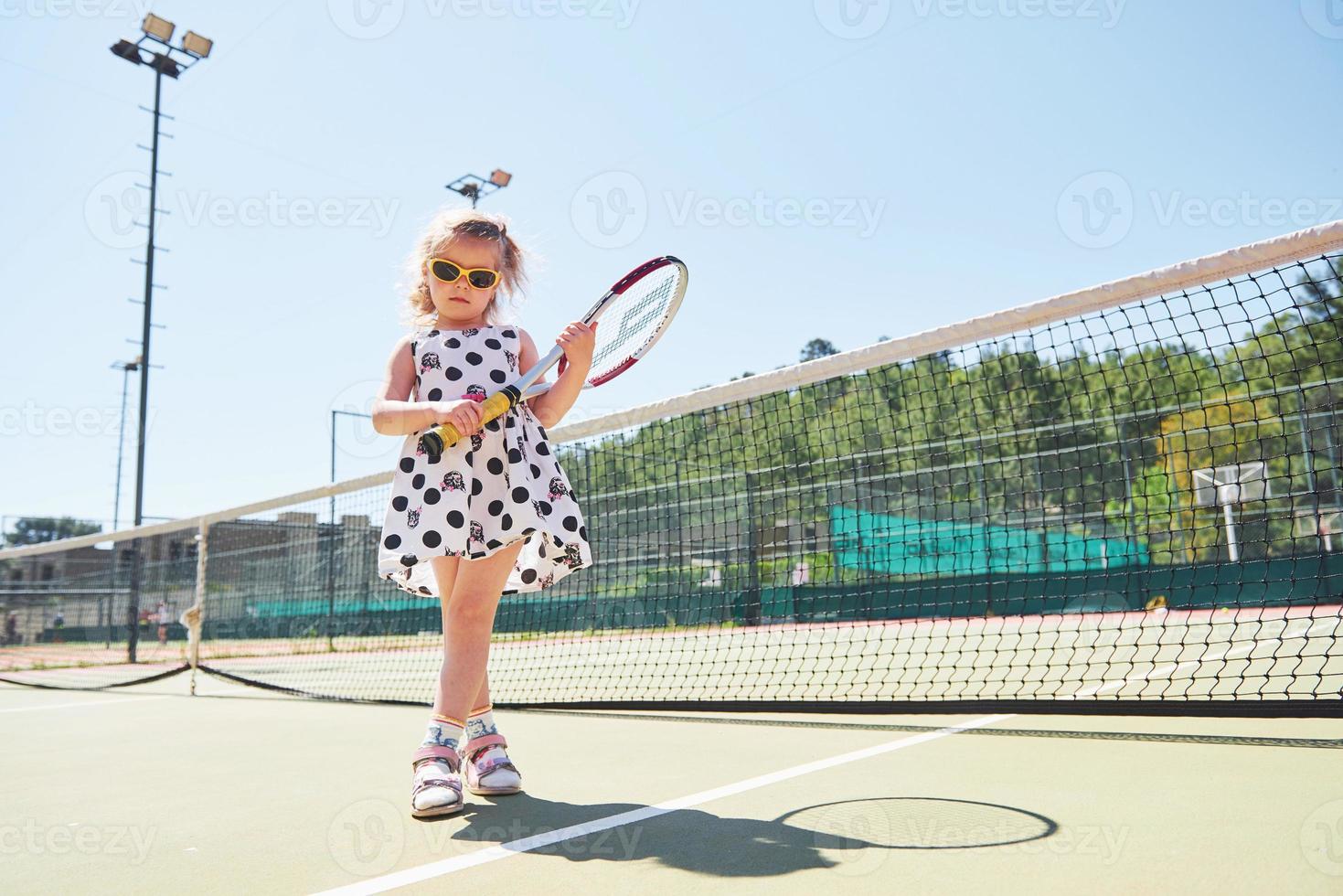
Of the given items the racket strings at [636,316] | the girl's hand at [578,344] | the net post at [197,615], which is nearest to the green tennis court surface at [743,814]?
the girl's hand at [578,344]

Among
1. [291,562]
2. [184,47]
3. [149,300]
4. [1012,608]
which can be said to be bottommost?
[1012,608]

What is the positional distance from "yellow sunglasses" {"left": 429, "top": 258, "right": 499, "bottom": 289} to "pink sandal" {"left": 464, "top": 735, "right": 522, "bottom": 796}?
1.19 m

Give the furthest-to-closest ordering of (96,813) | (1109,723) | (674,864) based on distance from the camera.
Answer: (1109,723)
(96,813)
(674,864)

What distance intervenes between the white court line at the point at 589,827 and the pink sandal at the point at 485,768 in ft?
1.25

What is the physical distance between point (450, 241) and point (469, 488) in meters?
0.70

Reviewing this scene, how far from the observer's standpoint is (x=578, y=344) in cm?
248

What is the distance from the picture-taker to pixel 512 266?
2.74 metres

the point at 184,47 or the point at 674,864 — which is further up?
the point at 184,47

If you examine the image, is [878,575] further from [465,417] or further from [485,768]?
[465,417]

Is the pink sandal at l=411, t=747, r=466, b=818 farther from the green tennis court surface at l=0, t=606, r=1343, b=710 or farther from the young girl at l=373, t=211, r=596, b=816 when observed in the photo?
the green tennis court surface at l=0, t=606, r=1343, b=710

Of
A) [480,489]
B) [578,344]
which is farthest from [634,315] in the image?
[480,489]

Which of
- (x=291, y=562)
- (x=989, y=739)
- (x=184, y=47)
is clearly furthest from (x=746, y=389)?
(x=184, y=47)

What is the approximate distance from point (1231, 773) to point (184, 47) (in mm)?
17712

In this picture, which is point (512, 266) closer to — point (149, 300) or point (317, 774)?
point (317, 774)
